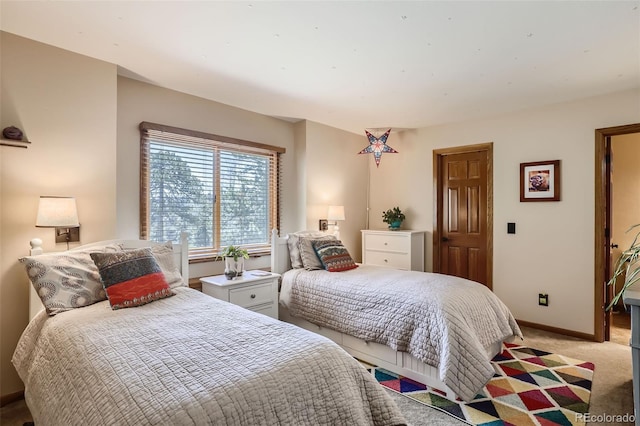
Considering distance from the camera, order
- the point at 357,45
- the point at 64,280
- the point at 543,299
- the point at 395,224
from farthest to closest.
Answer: the point at 395,224, the point at 543,299, the point at 357,45, the point at 64,280

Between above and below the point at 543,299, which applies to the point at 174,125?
above

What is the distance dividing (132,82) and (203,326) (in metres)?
2.42

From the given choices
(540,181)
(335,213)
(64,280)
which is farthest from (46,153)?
(540,181)

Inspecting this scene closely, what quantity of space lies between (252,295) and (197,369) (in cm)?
179

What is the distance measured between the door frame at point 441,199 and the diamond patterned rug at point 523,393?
4.38 ft

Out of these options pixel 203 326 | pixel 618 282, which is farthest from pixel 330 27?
pixel 618 282

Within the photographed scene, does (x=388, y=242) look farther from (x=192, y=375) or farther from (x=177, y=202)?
(x=192, y=375)

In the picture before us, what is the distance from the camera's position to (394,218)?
4.53 m

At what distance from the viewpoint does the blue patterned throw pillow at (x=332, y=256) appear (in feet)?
10.8

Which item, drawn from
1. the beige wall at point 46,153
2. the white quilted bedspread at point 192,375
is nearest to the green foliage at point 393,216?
the white quilted bedspread at point 192,375

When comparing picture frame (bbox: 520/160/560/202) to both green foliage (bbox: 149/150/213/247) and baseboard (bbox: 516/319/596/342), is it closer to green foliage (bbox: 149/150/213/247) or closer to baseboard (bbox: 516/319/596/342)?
baseboard (bbox: 516/319/596/342)

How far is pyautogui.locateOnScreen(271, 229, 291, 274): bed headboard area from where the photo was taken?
345cm

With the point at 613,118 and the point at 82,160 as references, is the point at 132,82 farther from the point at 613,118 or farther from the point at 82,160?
the point at 613,118

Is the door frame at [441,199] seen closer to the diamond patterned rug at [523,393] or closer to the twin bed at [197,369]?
the diamond patterned rug at [523,393]
